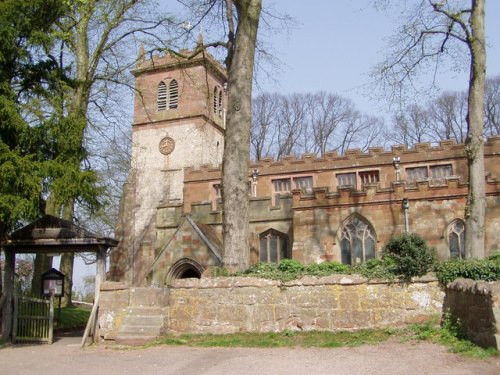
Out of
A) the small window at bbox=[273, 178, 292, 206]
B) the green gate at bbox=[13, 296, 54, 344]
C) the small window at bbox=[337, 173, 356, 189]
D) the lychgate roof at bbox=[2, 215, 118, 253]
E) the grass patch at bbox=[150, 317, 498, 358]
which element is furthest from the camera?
the small window at bbox=[273, 178, 292, 206]

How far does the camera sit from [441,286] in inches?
371

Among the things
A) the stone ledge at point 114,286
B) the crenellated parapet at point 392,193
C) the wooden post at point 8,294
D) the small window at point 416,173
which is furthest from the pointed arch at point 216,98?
the stone ledge at point 114,286

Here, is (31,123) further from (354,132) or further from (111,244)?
(354,132)

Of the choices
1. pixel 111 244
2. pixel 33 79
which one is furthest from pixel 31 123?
pixel 111 244

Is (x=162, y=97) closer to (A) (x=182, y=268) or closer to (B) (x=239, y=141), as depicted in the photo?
(A) (x=182, y=268)

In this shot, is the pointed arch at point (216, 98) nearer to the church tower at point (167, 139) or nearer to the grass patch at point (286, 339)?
the church tower at point (167, 139)

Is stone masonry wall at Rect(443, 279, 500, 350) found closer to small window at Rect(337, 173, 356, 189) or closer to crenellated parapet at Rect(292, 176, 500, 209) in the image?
crenellated parapet at Rect(292, 176, 500, 209)

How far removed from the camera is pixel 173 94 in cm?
3959

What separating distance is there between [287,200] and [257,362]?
641 inches

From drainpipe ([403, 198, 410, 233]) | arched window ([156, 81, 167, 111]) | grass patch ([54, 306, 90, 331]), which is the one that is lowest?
grass patch ([54, 306, 90, 331])

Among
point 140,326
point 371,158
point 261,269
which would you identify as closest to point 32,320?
point 140,326

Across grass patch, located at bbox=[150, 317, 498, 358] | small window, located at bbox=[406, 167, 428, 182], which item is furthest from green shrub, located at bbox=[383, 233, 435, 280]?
small window, located at bbox=[406, 167, 428, 182]

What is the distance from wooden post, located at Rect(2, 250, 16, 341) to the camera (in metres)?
12.1

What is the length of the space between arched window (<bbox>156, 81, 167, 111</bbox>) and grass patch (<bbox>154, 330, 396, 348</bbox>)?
31.1 meters
